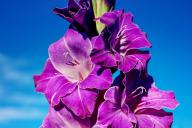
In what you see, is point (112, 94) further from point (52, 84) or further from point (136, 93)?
point (52, 84)

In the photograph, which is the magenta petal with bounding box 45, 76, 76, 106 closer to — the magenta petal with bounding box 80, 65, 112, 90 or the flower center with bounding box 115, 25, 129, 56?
the magenta petal with bounding box 80, 65, 112, 90

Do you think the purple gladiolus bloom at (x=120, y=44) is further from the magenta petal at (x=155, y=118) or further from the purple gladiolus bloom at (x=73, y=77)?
the magenta petal at (x=155, y=118)

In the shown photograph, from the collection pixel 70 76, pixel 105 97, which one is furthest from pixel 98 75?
pixel 70 76

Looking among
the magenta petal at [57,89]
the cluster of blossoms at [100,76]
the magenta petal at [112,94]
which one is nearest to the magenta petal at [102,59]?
the cluster of blossoms at [100,76]

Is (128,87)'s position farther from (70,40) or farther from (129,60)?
(70,40)

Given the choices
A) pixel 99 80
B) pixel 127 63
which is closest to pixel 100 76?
pixel 99 80

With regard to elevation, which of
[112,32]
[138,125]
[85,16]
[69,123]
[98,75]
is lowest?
[138,125]
